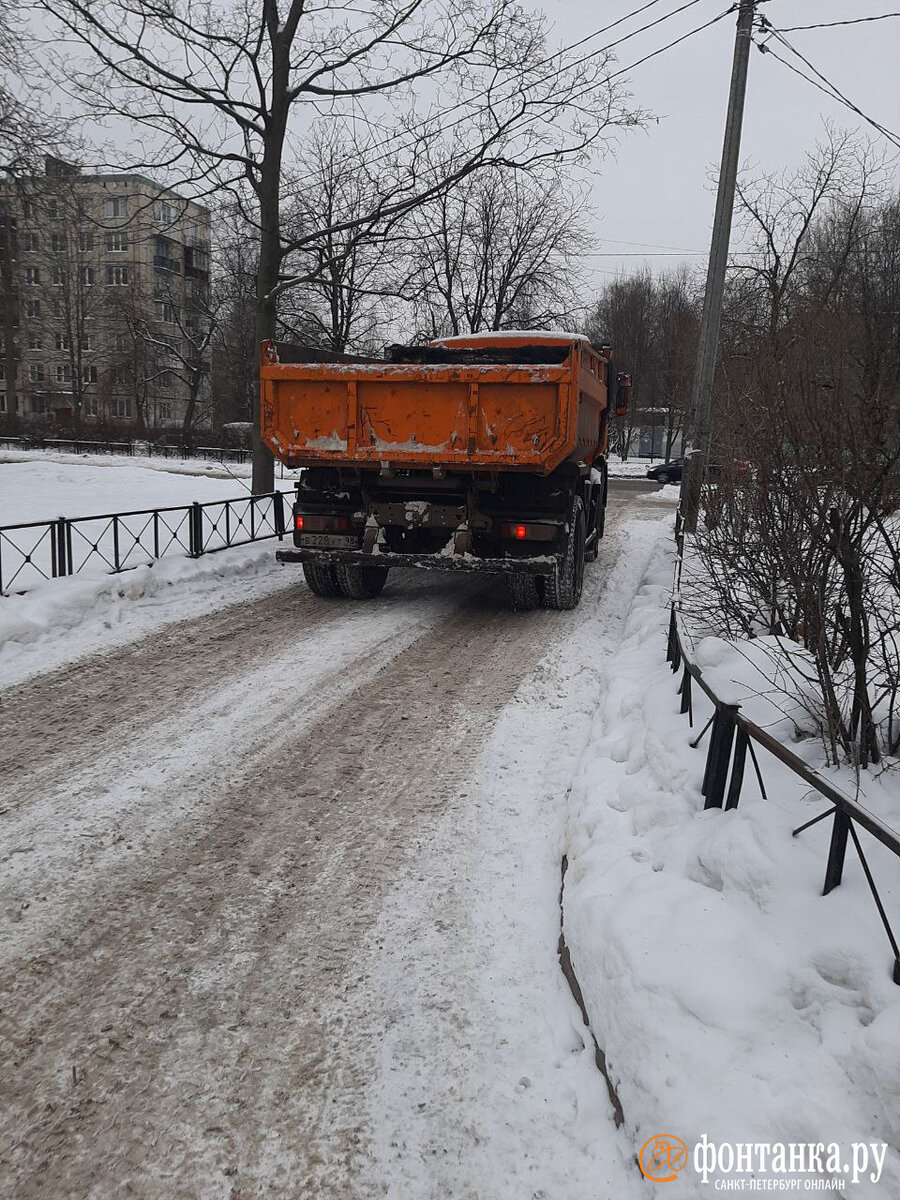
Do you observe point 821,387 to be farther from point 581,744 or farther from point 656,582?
point 656,582

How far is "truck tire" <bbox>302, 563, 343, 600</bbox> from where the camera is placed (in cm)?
946

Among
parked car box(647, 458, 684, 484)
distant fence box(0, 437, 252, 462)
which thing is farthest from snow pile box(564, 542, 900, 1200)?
distant fence box(0, 437, 252, 462)

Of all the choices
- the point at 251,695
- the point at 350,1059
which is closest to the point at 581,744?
the point at 251,695

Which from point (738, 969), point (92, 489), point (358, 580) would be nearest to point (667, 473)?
point (92, 489)

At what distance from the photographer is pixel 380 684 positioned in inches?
261

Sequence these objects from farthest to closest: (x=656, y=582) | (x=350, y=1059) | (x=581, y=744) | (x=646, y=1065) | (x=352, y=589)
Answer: (x=656, y=582), (x=352, y=589), (x=581, y=744), (x=350, y=1059), (x=646, y=1065)

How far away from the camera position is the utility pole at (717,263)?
11.2m

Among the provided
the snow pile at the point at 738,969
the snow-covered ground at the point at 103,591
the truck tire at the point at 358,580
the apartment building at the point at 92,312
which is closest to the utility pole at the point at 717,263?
the truck tire at the point at 358,580

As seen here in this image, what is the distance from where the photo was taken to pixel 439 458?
26.8 feet

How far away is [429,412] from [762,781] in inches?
219

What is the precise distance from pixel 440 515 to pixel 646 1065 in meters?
6.54

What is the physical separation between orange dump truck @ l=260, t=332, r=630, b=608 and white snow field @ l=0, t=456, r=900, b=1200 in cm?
295

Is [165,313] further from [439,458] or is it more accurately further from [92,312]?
[439,458]

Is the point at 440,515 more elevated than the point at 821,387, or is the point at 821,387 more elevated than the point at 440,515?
the point at 821,387
